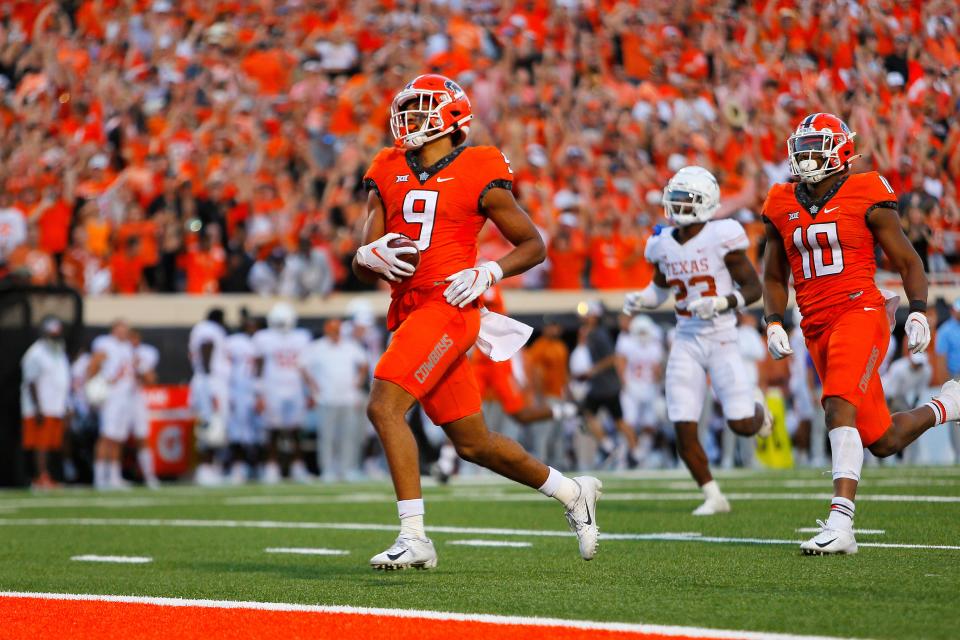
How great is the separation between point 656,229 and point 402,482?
143 inches

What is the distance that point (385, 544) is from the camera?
720 centimetres

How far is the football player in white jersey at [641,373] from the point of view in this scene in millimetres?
15711

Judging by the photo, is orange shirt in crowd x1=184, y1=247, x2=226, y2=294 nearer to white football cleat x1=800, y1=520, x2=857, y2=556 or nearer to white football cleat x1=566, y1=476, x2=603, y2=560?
white football cleat x1=566, y1=476, x2=603, y2=560

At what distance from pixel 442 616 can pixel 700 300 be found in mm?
4262

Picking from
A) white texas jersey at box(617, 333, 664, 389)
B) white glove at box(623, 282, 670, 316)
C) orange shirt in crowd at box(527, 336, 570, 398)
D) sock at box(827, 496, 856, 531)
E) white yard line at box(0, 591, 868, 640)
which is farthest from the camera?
white texas jersey at box(617, 333, 664, 389)

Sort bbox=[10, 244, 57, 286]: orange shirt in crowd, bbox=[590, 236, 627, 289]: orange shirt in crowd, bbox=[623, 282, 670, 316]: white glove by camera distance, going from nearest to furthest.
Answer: bbox=[623, 282, 670, 316]: white glove → bbox=[10, 244, 57, 286]: orange shirt in crowd → bbox=[590, 236, 627, 289]: orange shirt in crowd

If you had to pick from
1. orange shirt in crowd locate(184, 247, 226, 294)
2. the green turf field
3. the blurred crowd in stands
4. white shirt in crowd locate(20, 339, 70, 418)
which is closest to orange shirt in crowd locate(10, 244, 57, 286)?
the blurred crowd in stands

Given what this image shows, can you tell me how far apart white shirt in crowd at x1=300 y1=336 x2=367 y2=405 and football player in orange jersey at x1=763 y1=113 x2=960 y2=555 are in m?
8.29

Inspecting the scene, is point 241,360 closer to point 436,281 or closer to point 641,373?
point 641,373

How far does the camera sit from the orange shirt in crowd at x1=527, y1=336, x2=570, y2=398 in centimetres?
1523

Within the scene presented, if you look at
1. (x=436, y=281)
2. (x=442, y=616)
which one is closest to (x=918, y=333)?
(x=436, y=281)

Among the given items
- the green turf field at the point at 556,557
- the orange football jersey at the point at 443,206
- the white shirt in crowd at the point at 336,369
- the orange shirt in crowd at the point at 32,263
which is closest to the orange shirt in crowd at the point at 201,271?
the orange shirt in crowd at the point at 32,263

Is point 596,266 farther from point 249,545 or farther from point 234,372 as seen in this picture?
point 249,545

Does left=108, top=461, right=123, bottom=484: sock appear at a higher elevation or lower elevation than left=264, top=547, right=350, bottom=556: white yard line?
higher
